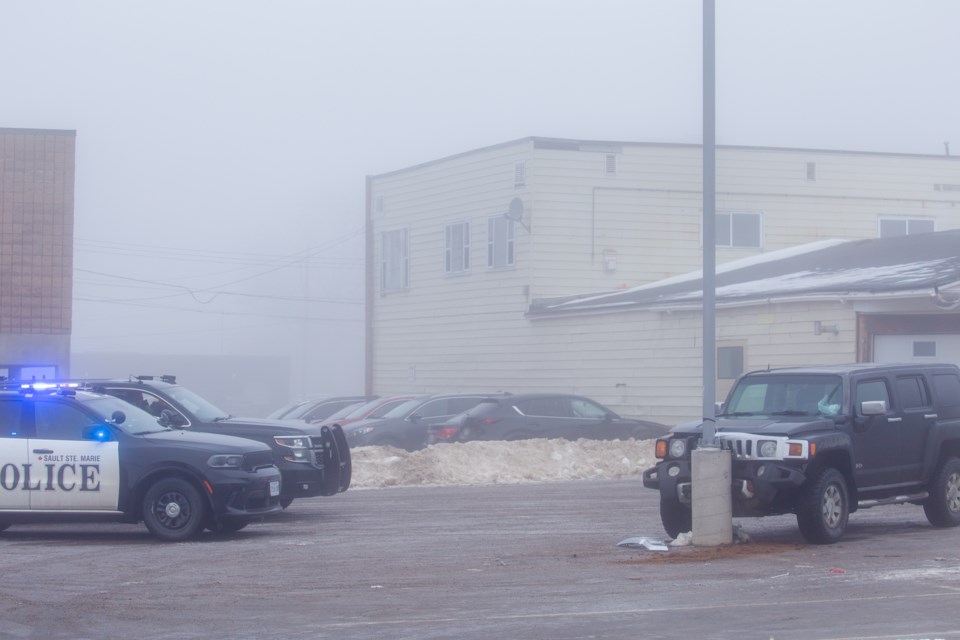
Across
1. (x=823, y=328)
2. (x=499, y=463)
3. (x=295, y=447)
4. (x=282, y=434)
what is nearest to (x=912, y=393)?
(x=295, y=447)

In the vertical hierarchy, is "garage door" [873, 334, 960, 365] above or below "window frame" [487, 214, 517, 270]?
below

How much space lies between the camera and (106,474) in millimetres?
13422

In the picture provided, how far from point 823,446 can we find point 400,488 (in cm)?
981

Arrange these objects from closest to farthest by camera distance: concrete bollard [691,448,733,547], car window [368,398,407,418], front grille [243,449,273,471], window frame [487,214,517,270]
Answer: concrete bollard [691,448,733,547]
front grille [243,449,273,471]
car window [368,398,407,418]
window frame [487,214,517,270]

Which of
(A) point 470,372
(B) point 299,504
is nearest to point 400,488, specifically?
(B) point 299,504

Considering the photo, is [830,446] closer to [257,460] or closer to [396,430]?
[257,460]

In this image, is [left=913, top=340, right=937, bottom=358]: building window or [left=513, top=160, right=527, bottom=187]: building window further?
[left=513, top=160, right=527, bottom=187]: building window

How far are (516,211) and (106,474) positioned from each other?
75.3 feet

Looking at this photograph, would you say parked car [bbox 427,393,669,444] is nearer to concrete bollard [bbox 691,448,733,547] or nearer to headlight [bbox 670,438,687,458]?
headlight [bbox 670,438,687,458]

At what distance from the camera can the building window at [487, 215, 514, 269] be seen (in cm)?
3647

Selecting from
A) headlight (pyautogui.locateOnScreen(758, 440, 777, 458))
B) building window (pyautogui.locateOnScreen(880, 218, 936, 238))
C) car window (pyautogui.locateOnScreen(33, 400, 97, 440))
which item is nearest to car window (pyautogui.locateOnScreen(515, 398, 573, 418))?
car window (pyautogui.locateOnScreen(33, 400, 97, 440))

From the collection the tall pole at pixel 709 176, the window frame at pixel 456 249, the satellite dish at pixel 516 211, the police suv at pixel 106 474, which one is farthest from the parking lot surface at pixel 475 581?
the window frame at pixel 456 249

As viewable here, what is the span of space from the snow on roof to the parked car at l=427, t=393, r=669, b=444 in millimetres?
3440

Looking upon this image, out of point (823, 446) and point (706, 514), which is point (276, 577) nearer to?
point (706, 514)
